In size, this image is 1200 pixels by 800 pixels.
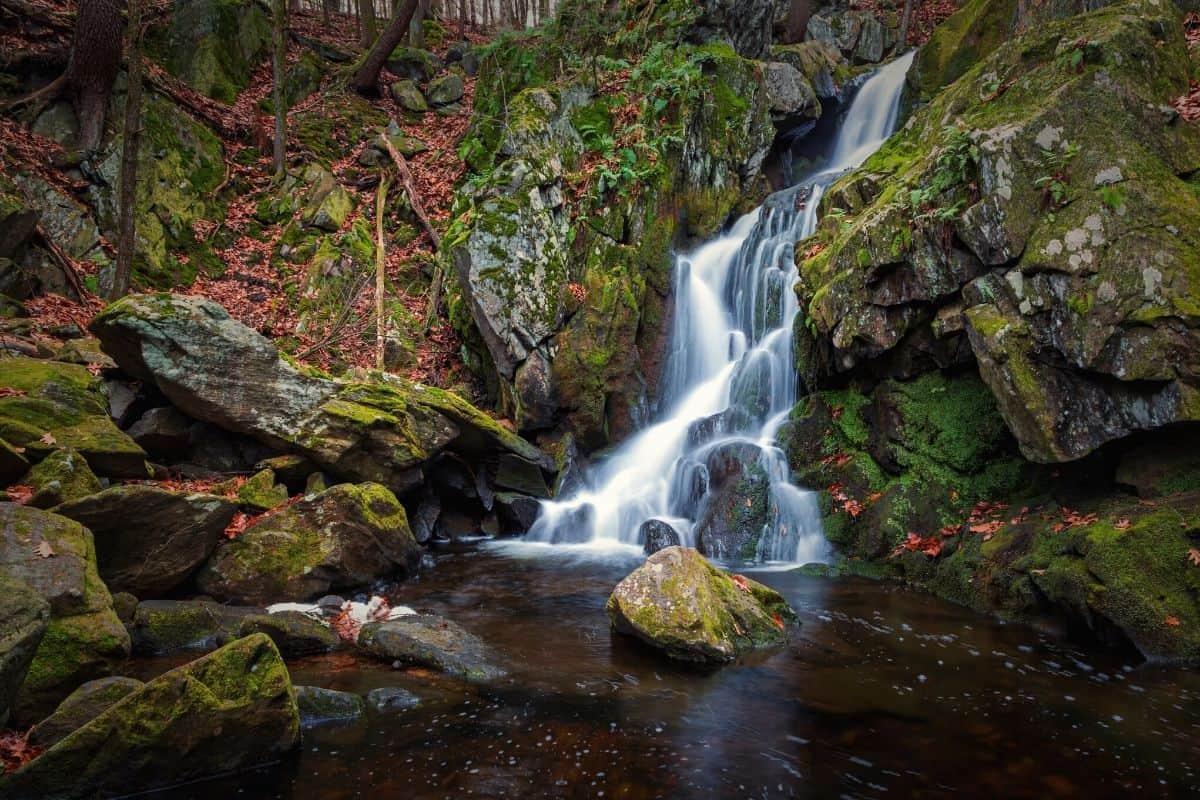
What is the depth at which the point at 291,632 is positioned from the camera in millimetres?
5910

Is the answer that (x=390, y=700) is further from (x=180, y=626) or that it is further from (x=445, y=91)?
(x=445, y=91)

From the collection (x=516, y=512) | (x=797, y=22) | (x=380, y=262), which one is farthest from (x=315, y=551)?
(x=797, y=22)

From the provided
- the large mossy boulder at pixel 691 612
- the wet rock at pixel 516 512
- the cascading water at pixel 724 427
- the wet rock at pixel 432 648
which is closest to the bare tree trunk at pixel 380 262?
the wet rock at pixel 516 512

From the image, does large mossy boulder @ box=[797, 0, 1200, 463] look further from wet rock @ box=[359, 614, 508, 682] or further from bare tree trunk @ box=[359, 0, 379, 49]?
bare tree trunk @ box=[359, 0, 379, 49]

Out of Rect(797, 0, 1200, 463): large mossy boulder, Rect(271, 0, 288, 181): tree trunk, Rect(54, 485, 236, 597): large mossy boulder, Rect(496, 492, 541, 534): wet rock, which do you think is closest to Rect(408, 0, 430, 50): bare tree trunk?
Rect(271, 0, 288, 181): tree trunk

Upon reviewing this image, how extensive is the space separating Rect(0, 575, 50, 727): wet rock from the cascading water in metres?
8.12

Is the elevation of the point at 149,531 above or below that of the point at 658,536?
above

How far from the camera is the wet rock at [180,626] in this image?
224 inches

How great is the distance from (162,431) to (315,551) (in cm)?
302

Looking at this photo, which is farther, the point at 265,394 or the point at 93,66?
the point at 93,66

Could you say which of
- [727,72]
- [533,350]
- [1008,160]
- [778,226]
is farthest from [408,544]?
[727,72]

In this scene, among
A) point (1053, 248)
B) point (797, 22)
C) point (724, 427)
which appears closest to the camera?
point (1053, 248)

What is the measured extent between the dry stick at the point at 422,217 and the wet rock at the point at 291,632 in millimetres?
9421

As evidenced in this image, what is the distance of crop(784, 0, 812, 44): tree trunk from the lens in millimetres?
21422
